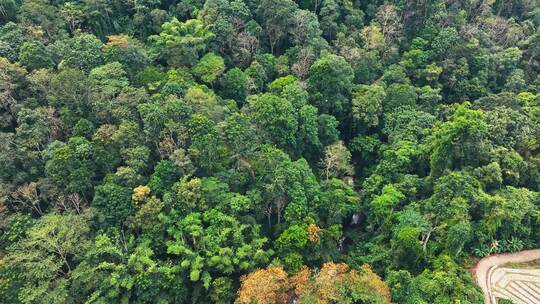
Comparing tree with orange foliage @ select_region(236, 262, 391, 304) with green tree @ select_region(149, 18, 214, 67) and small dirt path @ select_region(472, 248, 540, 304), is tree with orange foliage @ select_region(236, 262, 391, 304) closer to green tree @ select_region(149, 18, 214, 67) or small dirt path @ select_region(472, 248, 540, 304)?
small dirt path @ select_region(472, 248, 540, 304)

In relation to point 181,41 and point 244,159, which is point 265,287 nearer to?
point 244,159

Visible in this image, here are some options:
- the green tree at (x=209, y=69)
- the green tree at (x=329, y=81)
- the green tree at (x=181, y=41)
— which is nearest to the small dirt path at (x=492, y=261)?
the green tree at (x=329, y=81)

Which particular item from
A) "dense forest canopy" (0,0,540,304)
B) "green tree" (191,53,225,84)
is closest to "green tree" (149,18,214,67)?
"dense forest canopy" (0,0,540,304)

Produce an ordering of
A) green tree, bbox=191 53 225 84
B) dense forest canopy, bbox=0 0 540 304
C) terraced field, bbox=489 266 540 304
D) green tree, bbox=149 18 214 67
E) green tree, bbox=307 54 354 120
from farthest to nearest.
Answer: green tree, bbox=307 54 354 120, green tree, bbox=149 18 214 67, green tree, bbox=191 53 225 84, terraced field, bbox=489 266 540 304, dense forest canopy, bbox=0 0 540 304

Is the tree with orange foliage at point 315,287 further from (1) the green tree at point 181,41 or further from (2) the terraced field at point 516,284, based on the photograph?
(1) the green tree at point 181,41

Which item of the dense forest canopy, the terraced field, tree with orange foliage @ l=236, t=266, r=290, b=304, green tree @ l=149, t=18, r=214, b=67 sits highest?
green tree @ l=149, t=18, r=214, b=67

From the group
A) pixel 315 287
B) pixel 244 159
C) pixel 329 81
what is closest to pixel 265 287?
pixel 315 287
